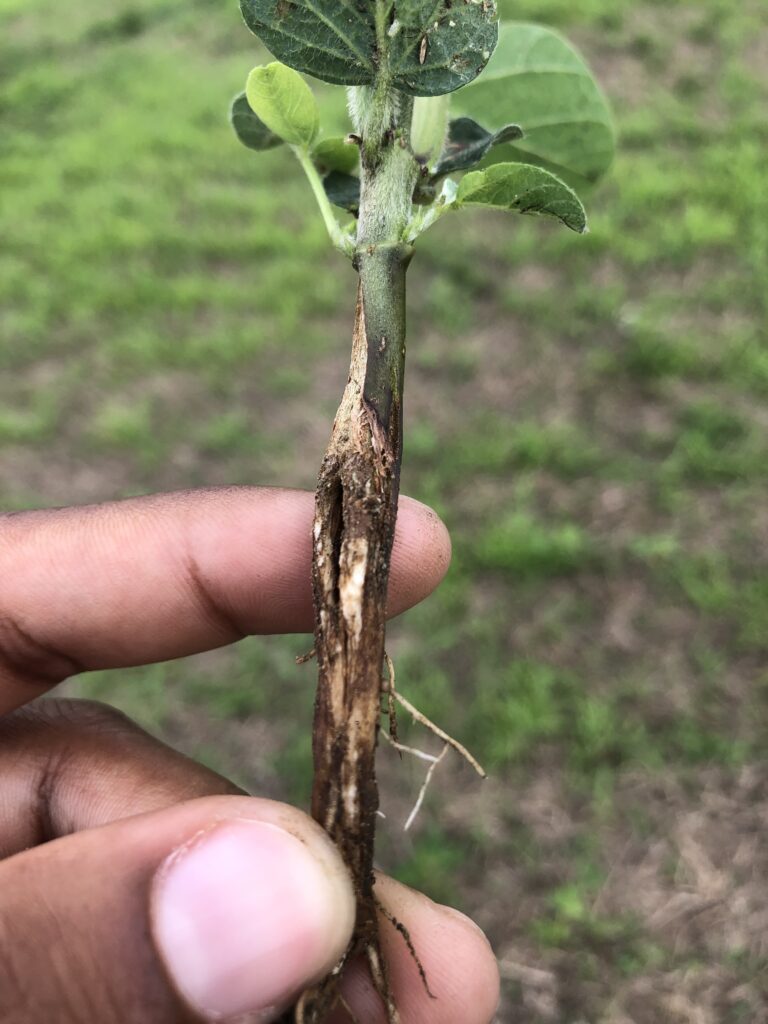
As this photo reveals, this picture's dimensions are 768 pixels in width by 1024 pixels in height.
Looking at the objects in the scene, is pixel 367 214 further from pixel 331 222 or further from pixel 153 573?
pixel 153 573

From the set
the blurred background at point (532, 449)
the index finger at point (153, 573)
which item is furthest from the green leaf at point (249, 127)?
the blurred background at point (532, 449)

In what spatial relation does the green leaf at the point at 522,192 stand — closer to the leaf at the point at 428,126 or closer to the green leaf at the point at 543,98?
the leaf at the point at 428,126

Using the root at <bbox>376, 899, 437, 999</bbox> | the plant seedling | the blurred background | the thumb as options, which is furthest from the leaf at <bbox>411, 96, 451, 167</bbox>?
the blurred background

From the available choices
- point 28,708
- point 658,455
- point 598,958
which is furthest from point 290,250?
point 598,958

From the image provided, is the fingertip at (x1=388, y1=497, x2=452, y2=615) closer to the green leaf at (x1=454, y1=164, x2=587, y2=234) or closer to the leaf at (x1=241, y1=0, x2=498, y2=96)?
the green leaf at (x1=454, y1=164, x2=587, y2=234)

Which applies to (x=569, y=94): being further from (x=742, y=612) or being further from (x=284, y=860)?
(x=742, y=612)

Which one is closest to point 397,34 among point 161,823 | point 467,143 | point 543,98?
point 467,143
